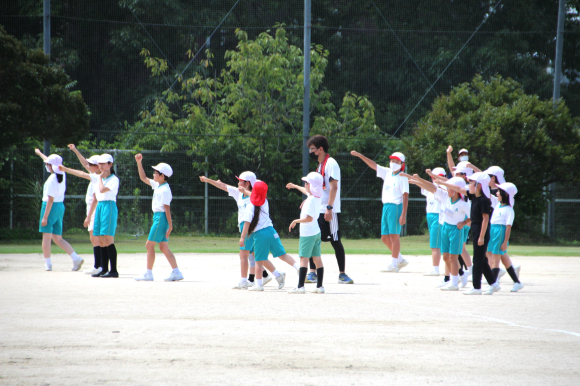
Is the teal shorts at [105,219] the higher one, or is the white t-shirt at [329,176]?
the white t-shirt at [329,176]

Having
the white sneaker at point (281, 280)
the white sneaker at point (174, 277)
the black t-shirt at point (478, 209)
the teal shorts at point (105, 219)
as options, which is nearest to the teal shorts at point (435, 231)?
the black t-shirt at point (478, 209)

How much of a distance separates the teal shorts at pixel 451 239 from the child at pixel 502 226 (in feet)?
1.56

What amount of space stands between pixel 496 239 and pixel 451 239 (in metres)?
0.63

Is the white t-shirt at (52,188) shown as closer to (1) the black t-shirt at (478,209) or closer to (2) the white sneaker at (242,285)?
(2) the white sneaker at (242,285)

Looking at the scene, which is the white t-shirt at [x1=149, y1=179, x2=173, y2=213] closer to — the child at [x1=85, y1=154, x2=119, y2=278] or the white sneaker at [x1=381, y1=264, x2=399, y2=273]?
the child at [x1=85, y1=154, x2=119, y2=278]

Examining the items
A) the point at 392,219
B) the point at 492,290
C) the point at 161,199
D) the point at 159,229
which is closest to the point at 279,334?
the point at 492,290

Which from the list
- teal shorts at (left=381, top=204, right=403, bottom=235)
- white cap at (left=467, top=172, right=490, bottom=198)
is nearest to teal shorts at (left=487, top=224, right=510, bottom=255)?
white cap at (left=467, top=172, right=490, bottom=198)

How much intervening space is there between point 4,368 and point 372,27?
22.7m

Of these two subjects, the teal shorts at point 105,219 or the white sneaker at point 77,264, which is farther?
the white sneaker at point 77,264

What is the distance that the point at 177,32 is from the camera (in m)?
24.0

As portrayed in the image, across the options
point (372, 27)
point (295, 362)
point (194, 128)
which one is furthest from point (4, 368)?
point (372, 27)

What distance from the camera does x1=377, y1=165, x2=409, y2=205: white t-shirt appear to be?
11242 mm

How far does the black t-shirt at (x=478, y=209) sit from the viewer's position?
823 cm

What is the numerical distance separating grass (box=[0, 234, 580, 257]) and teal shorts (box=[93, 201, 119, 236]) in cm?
518
